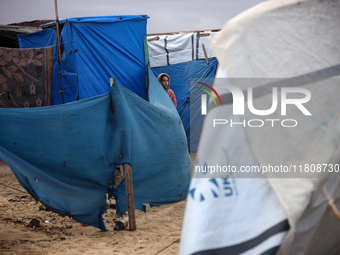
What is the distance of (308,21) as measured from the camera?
2.19 m

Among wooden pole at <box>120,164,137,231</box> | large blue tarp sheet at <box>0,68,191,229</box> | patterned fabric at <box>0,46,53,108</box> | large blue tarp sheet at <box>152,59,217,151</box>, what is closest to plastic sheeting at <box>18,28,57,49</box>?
patterned fabric at <box>0,46,53,108</box>

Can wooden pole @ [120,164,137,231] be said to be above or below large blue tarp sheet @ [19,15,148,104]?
below

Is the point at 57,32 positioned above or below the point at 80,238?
above

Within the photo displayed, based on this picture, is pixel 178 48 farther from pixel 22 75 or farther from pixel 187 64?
pixel 22 75

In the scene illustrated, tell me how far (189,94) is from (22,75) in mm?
4369

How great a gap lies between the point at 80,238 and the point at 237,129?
2.90 m

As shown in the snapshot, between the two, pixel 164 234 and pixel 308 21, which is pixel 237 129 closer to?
pixel 308 21

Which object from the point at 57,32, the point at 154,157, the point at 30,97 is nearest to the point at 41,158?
the point at 154,157

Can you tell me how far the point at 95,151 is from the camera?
4.30 metres

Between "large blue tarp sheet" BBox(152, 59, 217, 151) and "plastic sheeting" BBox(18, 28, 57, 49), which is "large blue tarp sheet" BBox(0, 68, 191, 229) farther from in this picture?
"large blue tarp sheet" BBox(152, 59, 217, 151)

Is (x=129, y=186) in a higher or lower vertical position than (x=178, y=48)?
lower

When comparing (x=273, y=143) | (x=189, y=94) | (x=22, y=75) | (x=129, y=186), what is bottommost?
(x=189, y=94)

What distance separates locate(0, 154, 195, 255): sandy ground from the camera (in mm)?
3898

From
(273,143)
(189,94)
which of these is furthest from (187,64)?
(273,143)
